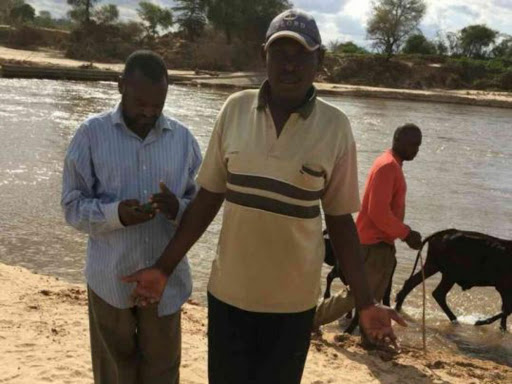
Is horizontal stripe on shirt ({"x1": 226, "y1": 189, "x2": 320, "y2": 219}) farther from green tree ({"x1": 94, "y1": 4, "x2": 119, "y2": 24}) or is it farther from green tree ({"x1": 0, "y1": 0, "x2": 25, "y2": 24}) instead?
green tree ({"x1": 0, "y1": 0, "x2": 25, "y2": 24})

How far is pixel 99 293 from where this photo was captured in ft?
9.19

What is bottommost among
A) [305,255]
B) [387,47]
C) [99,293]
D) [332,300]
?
[332,300]

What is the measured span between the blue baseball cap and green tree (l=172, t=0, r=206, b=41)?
5924 centimetres

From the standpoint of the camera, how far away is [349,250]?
2475 mm

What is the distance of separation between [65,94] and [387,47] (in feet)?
131

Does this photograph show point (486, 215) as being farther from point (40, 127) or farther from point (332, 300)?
point (40, 127)

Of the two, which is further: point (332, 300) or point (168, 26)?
point (168, 26)

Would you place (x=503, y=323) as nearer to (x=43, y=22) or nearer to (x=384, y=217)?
(x=384, y=217)

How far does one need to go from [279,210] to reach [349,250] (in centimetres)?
37

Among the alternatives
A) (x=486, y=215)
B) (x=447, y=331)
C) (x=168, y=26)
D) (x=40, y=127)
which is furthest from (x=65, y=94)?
(x=168, y=26)

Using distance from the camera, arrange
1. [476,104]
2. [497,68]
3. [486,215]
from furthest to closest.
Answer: [497,68], [476,104], [486,215]

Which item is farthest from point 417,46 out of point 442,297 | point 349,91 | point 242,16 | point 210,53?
point 442,297

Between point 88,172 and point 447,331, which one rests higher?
point 88,172

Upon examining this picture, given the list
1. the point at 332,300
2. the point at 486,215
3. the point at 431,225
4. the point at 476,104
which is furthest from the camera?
the point at 476,104
